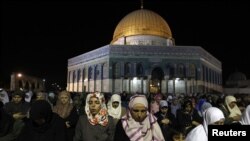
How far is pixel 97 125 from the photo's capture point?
13.4 feet

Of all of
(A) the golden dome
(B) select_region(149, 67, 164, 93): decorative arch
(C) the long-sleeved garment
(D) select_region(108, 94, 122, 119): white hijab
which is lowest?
(C) the long-sleeved garment

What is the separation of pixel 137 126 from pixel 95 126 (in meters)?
0.64

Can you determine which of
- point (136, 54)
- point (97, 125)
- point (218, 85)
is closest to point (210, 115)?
point (97, 125)

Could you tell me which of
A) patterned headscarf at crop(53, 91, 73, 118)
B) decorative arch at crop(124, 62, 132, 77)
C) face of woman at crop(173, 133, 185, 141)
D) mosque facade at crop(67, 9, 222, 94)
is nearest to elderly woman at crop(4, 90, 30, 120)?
patterned headscarf at crop(53, 91, 73, 118)

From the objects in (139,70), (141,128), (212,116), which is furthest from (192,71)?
(141,128)

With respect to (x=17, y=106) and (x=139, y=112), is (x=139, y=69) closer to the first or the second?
(x=17, y=106)

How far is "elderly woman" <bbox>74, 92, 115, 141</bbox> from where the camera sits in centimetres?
402

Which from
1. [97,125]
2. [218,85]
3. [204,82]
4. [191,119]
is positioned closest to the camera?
[97,125]

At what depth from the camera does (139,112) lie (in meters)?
3.61

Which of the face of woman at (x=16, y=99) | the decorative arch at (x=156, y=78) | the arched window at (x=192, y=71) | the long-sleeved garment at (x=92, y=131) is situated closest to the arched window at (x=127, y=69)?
the decorative arch at (x=156, y=78)

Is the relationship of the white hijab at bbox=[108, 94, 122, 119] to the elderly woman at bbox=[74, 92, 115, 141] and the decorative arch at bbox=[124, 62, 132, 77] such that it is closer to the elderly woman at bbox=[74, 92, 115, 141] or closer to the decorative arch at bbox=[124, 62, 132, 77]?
the elderly woman at bbox=[74, 92, 115, 141]

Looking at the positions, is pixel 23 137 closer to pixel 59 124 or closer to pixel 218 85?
pixel 59 124

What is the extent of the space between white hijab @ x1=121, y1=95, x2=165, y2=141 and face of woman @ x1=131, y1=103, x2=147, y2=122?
0.03 m

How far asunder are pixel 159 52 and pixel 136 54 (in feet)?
6.90
